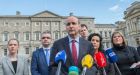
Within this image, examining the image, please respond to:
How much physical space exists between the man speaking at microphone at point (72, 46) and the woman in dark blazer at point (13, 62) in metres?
1.84

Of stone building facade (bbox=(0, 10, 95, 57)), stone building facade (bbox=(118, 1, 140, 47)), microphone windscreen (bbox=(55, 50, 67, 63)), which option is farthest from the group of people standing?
stone building facade (bbox=(0, 10, 95, 57))

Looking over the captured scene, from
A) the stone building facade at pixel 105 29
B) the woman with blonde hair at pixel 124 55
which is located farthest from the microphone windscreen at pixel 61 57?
the stone building facade at pixel 105 29

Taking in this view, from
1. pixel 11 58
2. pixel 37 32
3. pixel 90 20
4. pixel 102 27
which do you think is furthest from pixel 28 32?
pixel 11 58

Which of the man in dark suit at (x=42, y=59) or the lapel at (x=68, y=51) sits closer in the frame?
the lapel at (x=68, y=51)

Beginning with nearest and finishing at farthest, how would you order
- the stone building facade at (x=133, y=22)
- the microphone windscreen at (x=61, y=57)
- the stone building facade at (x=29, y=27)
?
the microphone windscreen at (x=61, y=57) < the stone building facade at (x=133, y=22) < the stone building facade at (x=29, y=27)

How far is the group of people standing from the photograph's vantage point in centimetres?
357

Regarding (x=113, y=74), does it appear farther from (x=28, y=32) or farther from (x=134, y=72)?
(x=28, y=32)

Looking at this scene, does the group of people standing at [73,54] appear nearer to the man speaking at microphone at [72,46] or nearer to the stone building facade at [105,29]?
the man speaking at microphone at [72,46]

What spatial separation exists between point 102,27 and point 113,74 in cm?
5629

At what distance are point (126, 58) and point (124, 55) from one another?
0.20 ft

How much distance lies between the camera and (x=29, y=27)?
175ft

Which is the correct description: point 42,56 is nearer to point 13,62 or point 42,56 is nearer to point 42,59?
point 42,59

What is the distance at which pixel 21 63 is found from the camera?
5477mm

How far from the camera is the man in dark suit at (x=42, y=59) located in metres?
5.32
